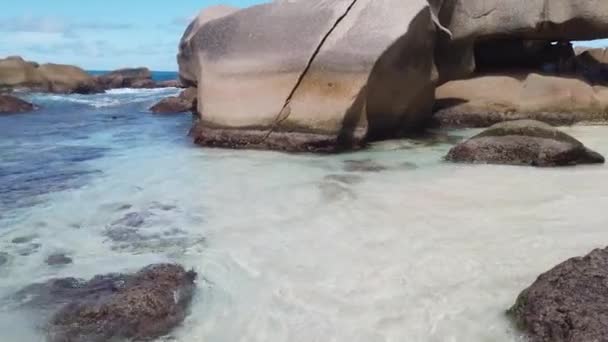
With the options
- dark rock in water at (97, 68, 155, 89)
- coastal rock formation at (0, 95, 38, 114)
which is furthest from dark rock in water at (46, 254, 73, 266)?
dark rock in water at (97, 68, 155, 89)

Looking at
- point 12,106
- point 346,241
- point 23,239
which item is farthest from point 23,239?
point 12,106

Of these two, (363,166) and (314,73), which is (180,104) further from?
(363,166)

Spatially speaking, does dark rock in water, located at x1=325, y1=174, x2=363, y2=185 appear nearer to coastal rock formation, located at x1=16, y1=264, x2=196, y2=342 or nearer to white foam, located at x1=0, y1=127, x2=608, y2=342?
white foam, located at x1=0, y1=127, x2=608, y2=342

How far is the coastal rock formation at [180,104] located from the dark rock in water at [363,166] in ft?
29.0

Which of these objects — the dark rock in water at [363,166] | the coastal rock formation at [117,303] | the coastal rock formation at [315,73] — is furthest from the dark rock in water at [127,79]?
the coastal rock formation at [117,303]

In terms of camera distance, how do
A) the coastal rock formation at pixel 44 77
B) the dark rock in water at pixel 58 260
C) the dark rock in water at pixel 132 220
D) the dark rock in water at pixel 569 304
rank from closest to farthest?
the dark rock in water at pixel 569 304 < the dark rock in water at pixel 58 260 < the dark rock in water at pixel 132 220 < the coastal rock formation at pixel 44 77

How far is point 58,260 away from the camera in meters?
4.23

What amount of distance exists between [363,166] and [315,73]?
1.65m

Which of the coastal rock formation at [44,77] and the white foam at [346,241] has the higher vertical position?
the coastal rock formation at [44,77]

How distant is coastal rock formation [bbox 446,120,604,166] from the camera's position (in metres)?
6.76

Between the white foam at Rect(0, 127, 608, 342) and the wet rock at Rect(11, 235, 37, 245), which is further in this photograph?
the wet rock at Rect(11, 235, 37, 245)

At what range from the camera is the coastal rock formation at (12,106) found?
55.9ft

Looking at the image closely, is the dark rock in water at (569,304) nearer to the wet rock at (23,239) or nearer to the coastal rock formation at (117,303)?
the coastal rock formation at (117,303)

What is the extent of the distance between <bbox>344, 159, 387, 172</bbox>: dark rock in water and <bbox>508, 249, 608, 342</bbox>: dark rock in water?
393 cm
